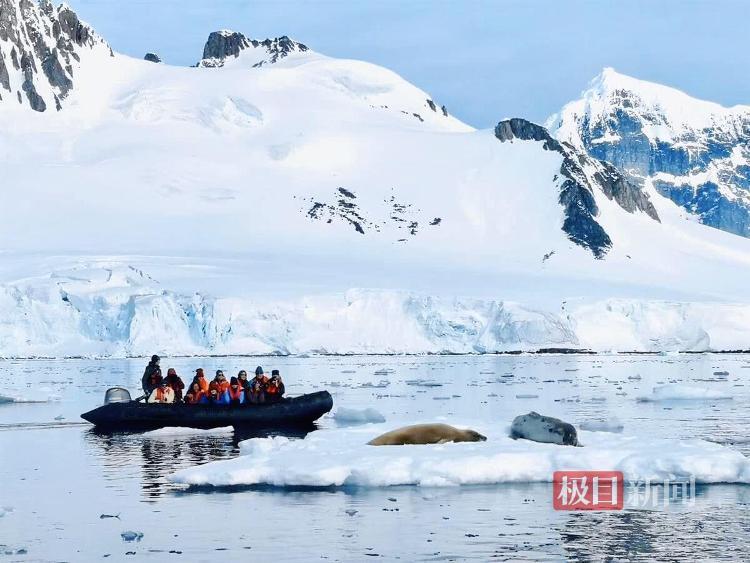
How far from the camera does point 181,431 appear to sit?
2922 centimetres

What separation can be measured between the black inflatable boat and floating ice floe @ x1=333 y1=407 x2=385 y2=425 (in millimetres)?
942

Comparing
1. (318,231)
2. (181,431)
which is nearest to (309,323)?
(318,231)

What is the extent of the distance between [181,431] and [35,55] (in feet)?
458

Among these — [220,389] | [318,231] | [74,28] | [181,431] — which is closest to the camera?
[181,431]

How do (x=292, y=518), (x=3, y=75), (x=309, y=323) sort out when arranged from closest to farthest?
(x=292, y=518) < (x=309, y=323) < (x=3, y=75)

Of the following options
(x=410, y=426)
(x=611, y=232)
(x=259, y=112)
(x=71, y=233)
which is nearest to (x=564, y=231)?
(x=611, y=232)

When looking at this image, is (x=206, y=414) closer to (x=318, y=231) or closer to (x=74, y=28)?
(x=318, y=231)

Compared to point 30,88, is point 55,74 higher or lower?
higher

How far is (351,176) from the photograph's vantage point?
486ft

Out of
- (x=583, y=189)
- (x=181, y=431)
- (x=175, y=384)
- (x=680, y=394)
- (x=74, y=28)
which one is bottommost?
(x=181, y=431)

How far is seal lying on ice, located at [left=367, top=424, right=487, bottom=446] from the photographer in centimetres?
2091

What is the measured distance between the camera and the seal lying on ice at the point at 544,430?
68.0ft

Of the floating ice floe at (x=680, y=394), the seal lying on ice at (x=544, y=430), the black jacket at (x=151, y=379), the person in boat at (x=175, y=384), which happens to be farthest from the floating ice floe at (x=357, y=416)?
the floating ice floe at (x=680, y=394)

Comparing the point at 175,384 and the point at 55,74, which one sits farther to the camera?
the point at 55,74
